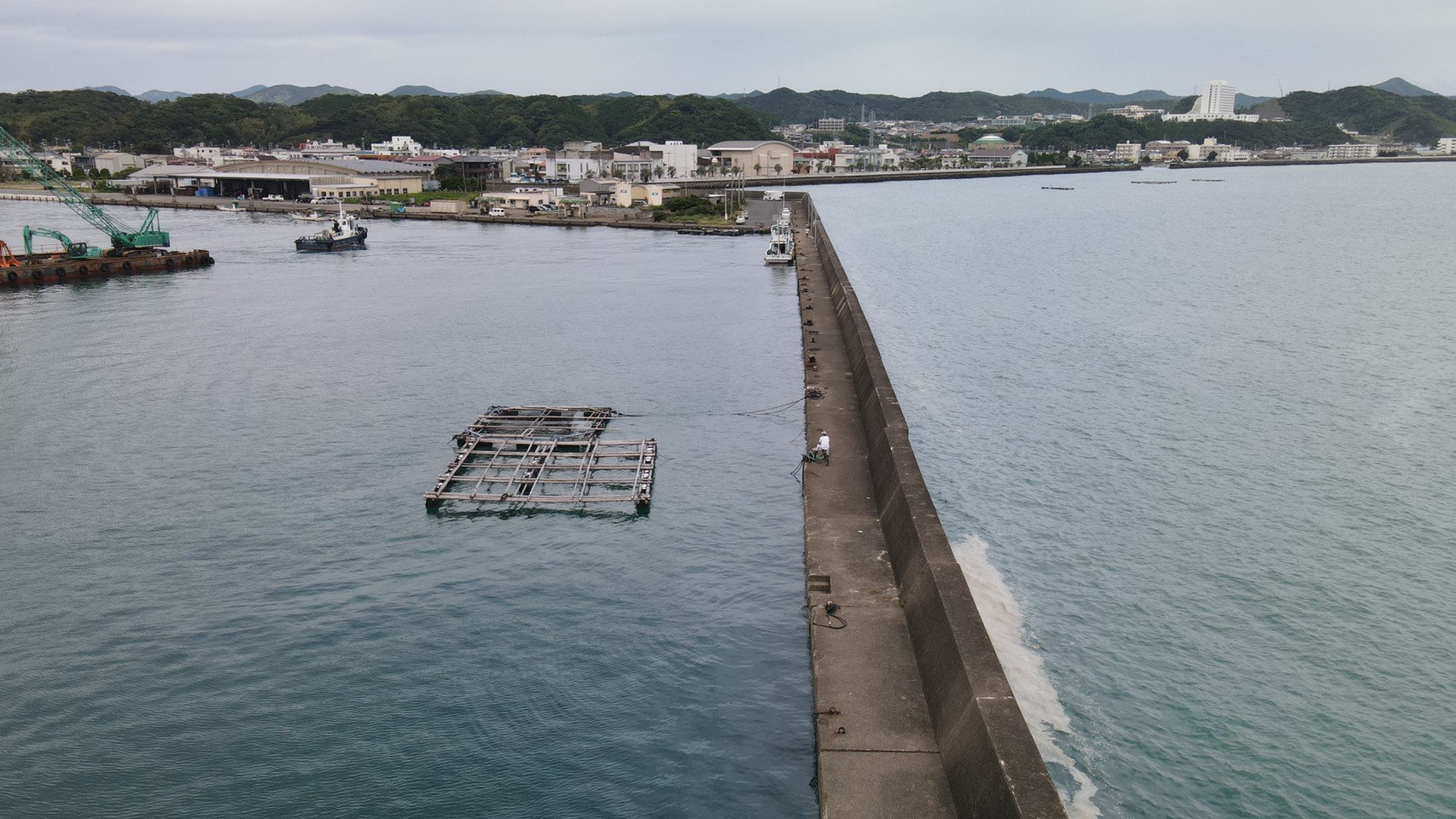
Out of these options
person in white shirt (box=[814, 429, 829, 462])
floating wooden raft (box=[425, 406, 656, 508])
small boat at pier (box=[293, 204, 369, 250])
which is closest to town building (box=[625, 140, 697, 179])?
small boat at pier (box=[293, 204, 369, 250])

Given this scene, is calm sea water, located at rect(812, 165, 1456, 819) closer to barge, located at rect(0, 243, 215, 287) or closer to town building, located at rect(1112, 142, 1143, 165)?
barge, located at rect(0, 243, 215, 287)

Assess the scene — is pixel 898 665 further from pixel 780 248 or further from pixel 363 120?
pixel 363 120

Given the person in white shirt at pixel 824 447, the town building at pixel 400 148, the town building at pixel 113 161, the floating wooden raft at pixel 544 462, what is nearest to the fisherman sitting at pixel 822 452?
the person in white shirt at pixel 824 447

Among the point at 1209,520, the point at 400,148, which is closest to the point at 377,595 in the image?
the point at 1209,520

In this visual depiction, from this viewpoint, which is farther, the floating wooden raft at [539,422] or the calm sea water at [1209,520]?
the floating wooden raft at [539,422]

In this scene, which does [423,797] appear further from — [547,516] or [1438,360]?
[1438,360]

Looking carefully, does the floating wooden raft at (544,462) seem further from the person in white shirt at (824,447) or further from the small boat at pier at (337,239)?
the small boat at pier at (337,239)
